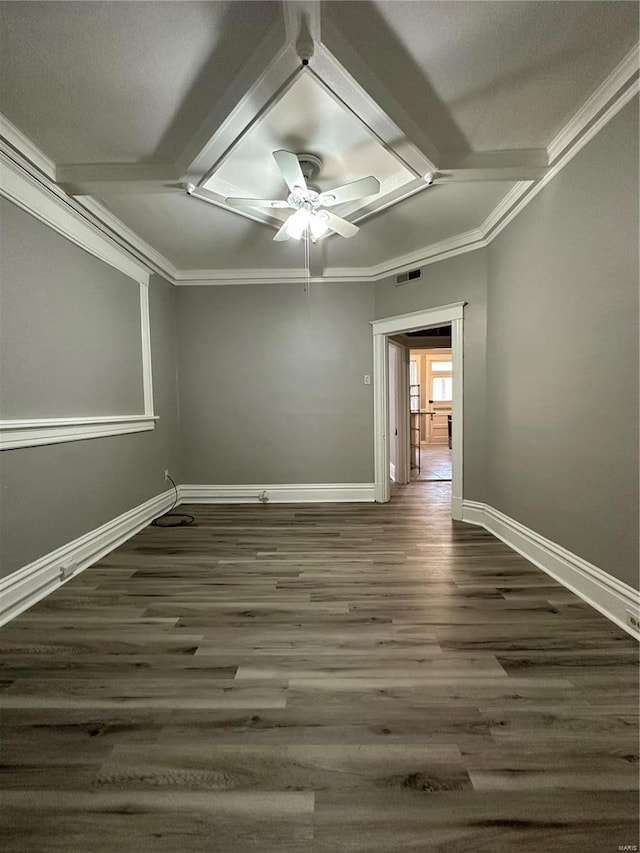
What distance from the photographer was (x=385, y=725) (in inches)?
51.2

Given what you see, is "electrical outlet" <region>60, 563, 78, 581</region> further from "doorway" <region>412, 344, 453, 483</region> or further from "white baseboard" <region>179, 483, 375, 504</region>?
"doorway" <region>412, 344, 453, 483</region>

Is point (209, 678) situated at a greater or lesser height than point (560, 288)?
lesser

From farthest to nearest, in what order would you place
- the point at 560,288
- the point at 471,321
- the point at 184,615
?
the point at 471,321
the point at 560,288
the point at 184,615

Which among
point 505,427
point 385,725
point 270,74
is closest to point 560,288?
point 505,427

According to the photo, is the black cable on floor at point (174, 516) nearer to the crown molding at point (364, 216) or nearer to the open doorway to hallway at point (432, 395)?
the crown molding at point (364, 216)

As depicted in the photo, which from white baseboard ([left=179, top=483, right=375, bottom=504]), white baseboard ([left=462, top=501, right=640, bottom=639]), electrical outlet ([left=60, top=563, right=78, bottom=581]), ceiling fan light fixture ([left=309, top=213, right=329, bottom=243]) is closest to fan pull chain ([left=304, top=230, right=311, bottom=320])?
ceiling fan light fixture ([left=309, top=213, right=329, bottom=243])

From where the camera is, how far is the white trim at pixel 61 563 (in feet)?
6.65

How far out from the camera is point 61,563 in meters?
2.41

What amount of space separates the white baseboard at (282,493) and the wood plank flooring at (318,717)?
1.89m

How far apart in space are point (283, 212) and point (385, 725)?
11.1 feet

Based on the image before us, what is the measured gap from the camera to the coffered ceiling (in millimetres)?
1467

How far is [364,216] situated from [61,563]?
3.52 metres

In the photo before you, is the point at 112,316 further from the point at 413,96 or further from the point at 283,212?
the point at 413,96

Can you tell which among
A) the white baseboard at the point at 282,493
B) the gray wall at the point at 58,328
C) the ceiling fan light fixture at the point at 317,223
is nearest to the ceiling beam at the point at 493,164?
the ceiling fan light fixture at the point at 317,223
